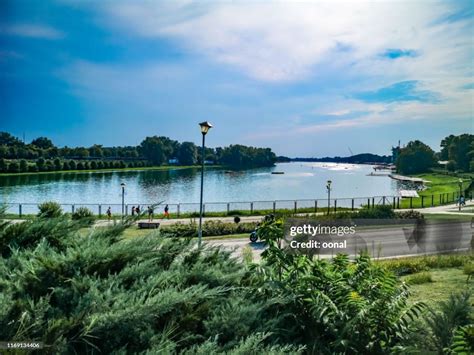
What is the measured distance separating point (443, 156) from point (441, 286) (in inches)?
220

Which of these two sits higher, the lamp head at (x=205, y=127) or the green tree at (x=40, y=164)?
the lamp head at (x=205, y=127)

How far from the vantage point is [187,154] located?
2398cm

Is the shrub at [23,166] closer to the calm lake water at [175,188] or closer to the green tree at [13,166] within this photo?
the green tree at [13,166]

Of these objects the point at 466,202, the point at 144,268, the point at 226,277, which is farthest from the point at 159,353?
the point at 466,202

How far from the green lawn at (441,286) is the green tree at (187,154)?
1814 cm

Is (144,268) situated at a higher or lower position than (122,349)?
higher

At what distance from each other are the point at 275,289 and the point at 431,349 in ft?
3.05

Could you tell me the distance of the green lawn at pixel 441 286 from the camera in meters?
5.25

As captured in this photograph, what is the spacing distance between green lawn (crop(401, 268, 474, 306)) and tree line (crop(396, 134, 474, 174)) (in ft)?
8.53

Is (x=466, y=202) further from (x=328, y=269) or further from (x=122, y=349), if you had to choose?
(x=122, y=349)

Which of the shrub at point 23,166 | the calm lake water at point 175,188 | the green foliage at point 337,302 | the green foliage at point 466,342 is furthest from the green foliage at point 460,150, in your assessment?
the shrub at point 23,166

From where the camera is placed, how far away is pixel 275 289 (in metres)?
2.03

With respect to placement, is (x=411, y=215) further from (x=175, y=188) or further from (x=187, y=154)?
(x=175, y=188)

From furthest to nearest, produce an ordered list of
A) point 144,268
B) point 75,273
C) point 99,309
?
point 144,268 → point 75,273 → point 99,309
